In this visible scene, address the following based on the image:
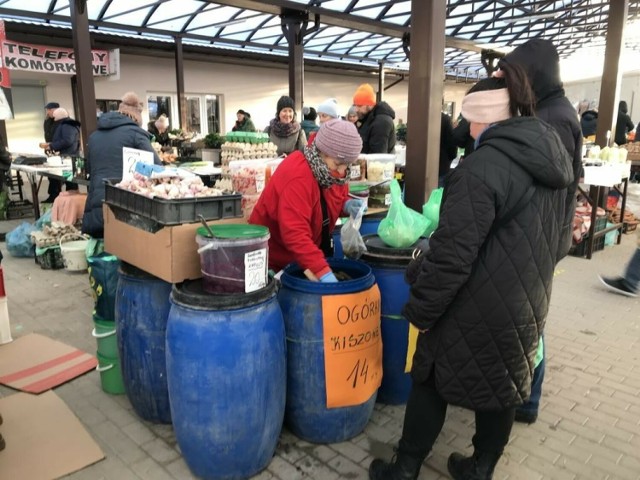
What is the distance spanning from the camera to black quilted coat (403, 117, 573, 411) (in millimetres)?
1699

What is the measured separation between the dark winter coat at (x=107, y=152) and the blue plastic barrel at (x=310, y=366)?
1906 millimetres

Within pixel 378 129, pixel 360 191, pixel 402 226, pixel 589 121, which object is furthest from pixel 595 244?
pixel 402 226

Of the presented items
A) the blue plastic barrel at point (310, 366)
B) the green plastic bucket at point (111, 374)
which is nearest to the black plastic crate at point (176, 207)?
the blue plastic barrel at point (310, 366)

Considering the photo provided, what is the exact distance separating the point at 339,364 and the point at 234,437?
1.86 ft

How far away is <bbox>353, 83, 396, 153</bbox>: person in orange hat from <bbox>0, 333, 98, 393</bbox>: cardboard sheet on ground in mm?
3062

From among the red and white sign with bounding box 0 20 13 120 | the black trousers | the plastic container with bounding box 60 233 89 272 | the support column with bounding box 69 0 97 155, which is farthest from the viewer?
the support column with bounding box 69 0 97 155

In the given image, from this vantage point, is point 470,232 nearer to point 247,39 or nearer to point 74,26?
point 74,26

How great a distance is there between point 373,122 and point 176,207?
2965 mm

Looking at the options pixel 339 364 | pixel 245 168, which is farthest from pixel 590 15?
pixel 339 364

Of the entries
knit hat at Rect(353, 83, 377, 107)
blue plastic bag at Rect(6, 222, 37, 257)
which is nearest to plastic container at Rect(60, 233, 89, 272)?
blue plastic bag at Rect(6, 222, 37, 257)

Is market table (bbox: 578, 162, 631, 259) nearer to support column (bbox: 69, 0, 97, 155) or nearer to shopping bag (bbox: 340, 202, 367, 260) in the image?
shopping bag (bbox: 340, 202, 367, 260)

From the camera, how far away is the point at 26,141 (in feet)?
40.8

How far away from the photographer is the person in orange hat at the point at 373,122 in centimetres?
480

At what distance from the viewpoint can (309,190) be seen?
7.86ft
